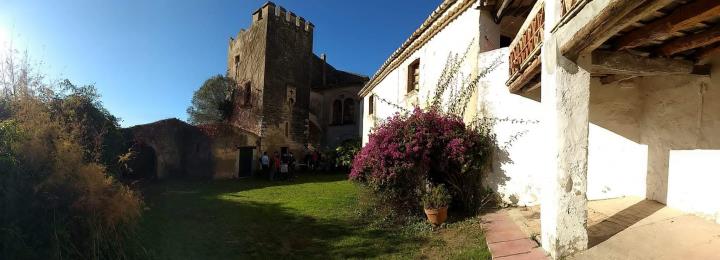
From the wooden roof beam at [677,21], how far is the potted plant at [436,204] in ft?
12.7

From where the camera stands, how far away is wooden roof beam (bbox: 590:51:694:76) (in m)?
4.50

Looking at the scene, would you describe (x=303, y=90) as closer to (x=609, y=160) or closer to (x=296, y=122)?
(x=296, y=122)

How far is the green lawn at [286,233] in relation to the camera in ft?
19.1

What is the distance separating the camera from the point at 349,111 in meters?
24.5

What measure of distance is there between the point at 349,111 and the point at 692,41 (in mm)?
20855

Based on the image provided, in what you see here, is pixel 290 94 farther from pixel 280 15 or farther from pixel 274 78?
pixel 280 15

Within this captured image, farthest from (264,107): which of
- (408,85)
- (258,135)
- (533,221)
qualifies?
(533,221)

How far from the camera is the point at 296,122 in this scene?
21844mm

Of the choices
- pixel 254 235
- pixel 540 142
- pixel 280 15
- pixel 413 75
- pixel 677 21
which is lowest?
pixel 254 235

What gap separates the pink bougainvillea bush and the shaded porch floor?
1.61 m

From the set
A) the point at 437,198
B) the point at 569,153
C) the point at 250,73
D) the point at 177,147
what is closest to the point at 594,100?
the point at 569,153

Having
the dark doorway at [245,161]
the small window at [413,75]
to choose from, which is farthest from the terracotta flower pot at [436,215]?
the dark doorway at [245,161]

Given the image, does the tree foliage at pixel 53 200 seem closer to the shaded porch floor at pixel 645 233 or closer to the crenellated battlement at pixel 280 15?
the shaded porch floor at pixel 645 233

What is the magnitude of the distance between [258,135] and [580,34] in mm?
17413
